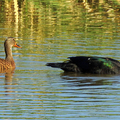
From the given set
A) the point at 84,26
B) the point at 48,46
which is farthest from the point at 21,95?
the point at 84,26

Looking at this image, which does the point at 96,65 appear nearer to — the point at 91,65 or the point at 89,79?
the point at 91,65

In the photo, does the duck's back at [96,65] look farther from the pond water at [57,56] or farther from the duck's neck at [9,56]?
the duck's neck at [9,56]

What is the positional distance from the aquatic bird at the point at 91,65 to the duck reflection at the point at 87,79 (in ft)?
0.55

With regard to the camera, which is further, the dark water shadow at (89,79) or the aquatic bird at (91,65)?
the aquatic bird at (91,65)

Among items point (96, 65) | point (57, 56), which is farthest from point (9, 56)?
point (96, 65)

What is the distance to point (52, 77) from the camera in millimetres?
11859

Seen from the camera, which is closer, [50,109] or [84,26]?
[50,109]

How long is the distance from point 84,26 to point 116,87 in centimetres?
932

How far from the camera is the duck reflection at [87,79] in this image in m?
11.4

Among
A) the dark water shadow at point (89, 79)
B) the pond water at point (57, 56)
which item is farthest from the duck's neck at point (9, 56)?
the dark water shadow at point (89, 79)

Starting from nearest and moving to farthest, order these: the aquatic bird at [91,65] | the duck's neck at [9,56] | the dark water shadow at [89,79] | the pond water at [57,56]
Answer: the pond water at [57,56]
the dark water shadow at [89,79]
the aquatic bird at [91,65]
the duck's neck at [9,56]

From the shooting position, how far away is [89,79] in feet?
39.1

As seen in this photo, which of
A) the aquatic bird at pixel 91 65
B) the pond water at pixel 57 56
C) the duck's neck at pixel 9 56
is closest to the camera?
the pond water at pixel 57 56

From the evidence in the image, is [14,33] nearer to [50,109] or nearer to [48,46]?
[48,46]
